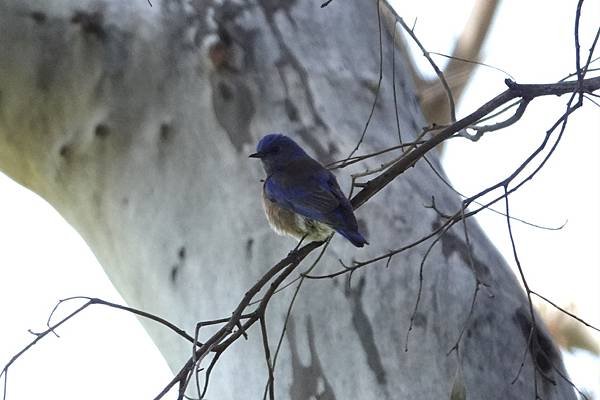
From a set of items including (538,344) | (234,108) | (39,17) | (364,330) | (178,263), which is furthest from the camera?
(39,17)

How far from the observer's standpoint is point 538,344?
6.15 ft

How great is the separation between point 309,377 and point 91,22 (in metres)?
1.16

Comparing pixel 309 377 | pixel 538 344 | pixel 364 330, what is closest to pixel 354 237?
pixel 364 330

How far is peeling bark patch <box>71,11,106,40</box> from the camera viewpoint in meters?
Answer: 2.50

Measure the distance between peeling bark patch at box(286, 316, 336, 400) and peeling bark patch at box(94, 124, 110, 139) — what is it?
80cm

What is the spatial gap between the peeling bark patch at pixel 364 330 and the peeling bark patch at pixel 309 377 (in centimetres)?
11

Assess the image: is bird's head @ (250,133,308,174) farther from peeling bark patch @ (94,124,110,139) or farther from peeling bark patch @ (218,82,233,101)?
peeling bark patch @ (94,124,110,139)

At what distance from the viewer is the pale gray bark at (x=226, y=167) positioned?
200 centimetres

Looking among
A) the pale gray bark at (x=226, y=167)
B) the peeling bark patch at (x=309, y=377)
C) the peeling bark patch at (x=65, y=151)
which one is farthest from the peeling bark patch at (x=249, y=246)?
the peeling bark patch at (x=65, y=151)

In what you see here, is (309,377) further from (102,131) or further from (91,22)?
(91,22)

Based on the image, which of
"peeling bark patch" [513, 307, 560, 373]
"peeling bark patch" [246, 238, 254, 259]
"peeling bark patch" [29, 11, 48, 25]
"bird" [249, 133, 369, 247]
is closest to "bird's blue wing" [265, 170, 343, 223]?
"bird" [249, 133, 369, 247]

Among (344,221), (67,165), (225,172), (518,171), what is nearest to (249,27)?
(225,172)

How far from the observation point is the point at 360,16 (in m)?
2.75

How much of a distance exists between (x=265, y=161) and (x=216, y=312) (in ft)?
1.27
